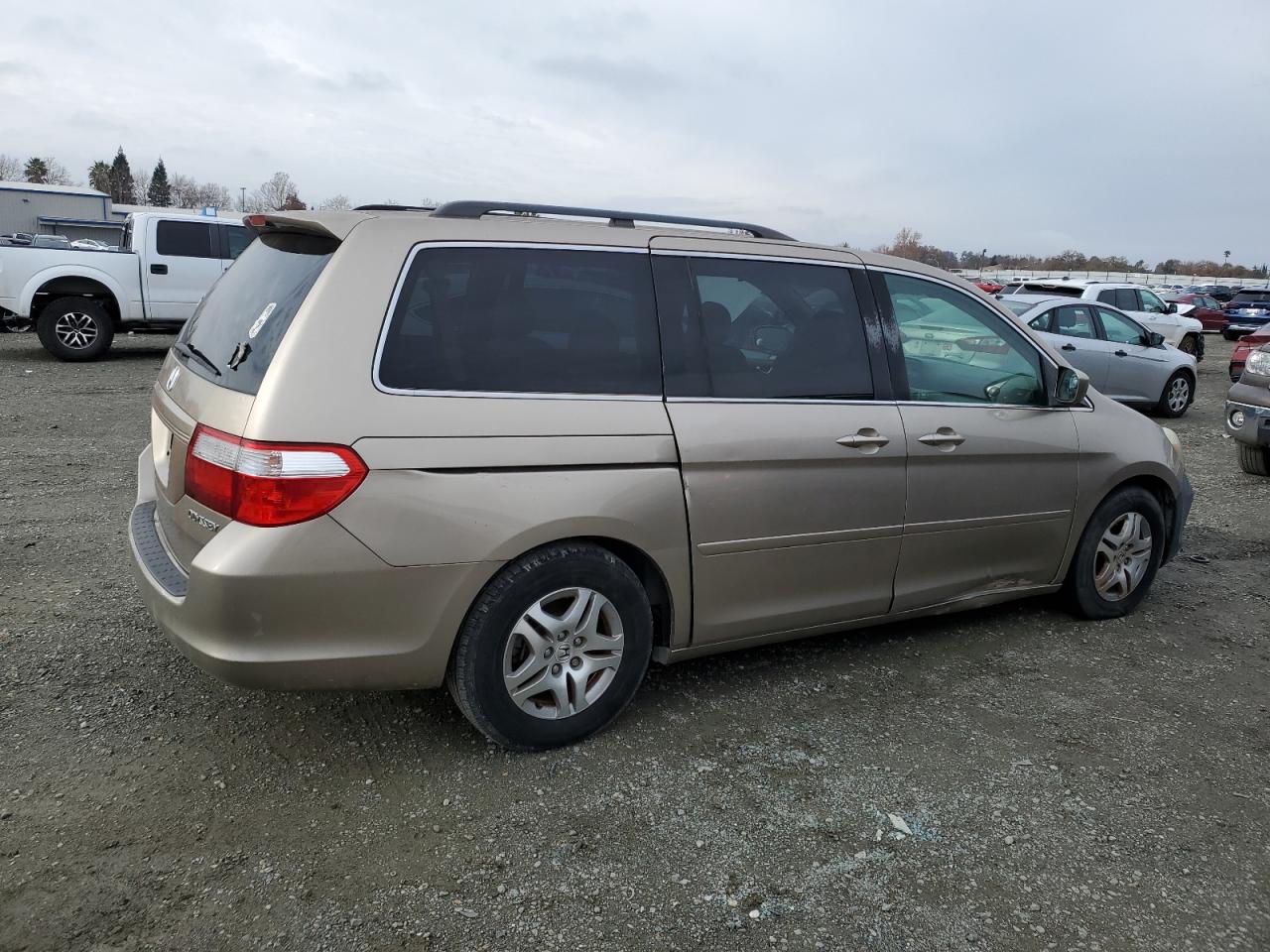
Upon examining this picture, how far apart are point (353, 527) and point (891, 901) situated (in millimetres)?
1810

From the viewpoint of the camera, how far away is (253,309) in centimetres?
324

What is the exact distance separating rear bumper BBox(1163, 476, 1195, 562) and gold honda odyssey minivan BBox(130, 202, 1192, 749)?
3.39 feet

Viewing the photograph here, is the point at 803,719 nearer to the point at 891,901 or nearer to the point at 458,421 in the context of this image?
the point at 891,901

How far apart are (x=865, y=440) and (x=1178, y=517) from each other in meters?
2.18

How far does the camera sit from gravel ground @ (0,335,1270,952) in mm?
2551

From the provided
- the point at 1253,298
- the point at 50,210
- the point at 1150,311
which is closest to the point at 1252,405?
the point at 1150,311

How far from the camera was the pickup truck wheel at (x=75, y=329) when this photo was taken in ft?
44.0

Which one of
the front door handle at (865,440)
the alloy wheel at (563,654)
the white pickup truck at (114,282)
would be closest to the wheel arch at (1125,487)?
the front door handle at (865,440)

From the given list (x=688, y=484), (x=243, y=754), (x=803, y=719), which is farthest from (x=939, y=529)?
(x=243, y=754)

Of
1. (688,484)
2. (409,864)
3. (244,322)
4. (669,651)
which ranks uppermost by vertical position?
(244,322)

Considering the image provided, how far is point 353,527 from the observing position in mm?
2838

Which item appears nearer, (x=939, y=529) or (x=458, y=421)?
(x=458, y=421)

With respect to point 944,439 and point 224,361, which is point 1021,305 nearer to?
point 944,439

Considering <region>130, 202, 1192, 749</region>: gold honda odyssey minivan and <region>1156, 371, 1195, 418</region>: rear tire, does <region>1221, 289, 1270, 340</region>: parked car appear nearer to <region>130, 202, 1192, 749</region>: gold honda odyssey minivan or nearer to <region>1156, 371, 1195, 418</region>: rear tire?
<region>1156, 371, 1195, 418</region>: rear tire
